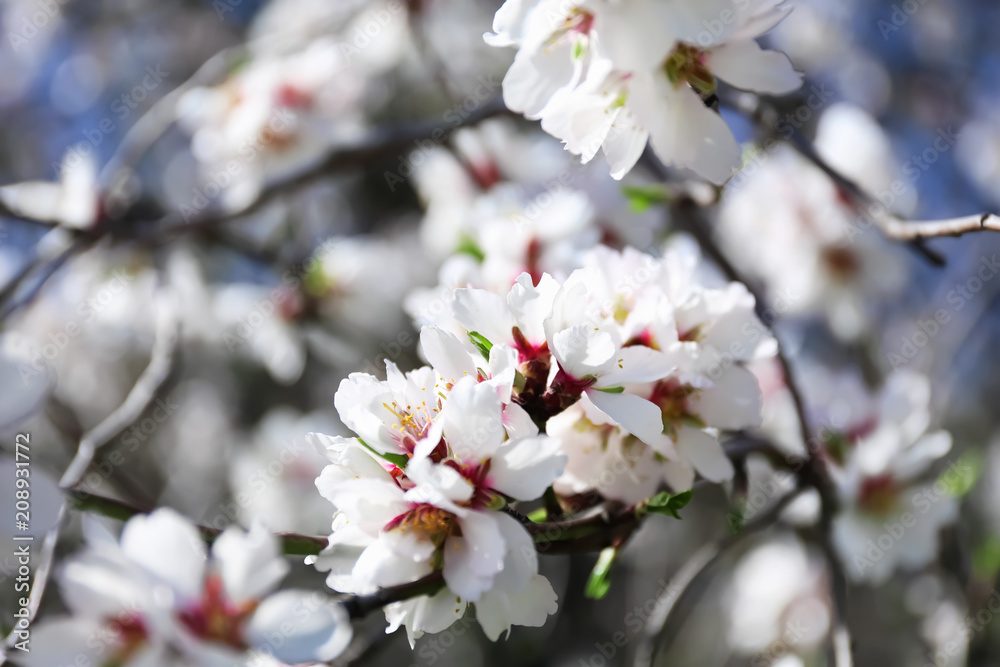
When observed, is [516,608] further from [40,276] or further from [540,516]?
[40,276]

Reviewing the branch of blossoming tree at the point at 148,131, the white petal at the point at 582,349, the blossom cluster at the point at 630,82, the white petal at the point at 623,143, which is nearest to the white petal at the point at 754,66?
the blossom cluster at the point at 630,82

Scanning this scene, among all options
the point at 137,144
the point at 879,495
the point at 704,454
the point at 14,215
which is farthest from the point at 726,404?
the point at 137,144

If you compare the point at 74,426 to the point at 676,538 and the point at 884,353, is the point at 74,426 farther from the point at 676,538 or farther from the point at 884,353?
the point at 884,353

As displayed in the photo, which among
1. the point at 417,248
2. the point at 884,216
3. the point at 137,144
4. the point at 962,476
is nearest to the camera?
the point at 884,216

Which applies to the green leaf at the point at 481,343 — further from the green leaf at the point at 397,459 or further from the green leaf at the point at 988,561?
the green leaf at the point at 988,561

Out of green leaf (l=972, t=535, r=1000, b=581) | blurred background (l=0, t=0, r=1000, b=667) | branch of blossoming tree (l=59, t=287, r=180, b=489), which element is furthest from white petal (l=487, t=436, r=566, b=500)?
green leaf (l=972, t=535, r=1000, b=581)
